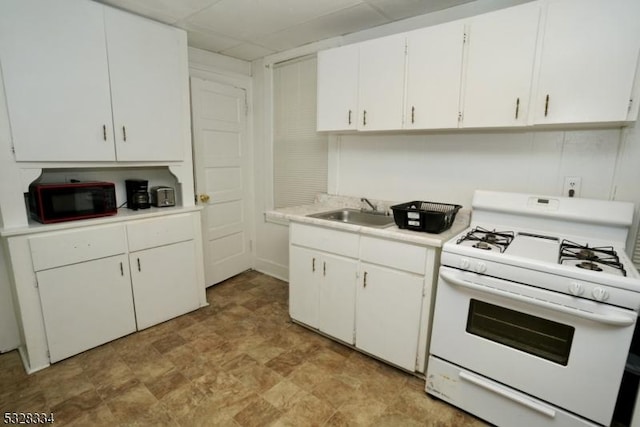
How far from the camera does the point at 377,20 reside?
2447mm

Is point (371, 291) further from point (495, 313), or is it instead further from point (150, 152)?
point (150, 152)

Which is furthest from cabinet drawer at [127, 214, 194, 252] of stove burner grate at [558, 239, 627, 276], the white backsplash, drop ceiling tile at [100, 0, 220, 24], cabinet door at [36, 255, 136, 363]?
stove burner grate at [558, 239, 627, 276]

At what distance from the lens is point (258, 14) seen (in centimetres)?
234

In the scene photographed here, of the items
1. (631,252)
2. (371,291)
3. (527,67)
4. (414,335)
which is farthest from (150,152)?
(631,252)

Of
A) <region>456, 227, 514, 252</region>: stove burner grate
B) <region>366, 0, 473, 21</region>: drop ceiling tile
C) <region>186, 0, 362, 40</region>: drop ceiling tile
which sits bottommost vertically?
<region>456, 227, 514, 252</region>: stove burner grate

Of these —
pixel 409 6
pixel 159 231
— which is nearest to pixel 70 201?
pixel 159 231

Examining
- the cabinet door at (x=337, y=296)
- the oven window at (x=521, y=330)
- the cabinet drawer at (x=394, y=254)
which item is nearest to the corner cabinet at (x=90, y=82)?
the cabinet door at (x=337, y=296)

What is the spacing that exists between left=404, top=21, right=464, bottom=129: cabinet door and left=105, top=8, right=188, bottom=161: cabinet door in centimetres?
184

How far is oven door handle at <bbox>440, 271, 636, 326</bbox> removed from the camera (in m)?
1.28

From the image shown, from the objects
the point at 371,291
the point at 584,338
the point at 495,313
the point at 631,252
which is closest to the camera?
the point at 584,338

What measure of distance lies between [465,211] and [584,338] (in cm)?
104

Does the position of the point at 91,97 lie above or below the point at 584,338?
above

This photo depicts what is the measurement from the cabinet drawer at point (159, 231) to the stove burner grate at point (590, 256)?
8.58ft

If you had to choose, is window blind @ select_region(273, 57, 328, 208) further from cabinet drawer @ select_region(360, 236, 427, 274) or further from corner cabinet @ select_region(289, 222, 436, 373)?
cabinet drawer @ select_region(360, 236, 427, 274)
